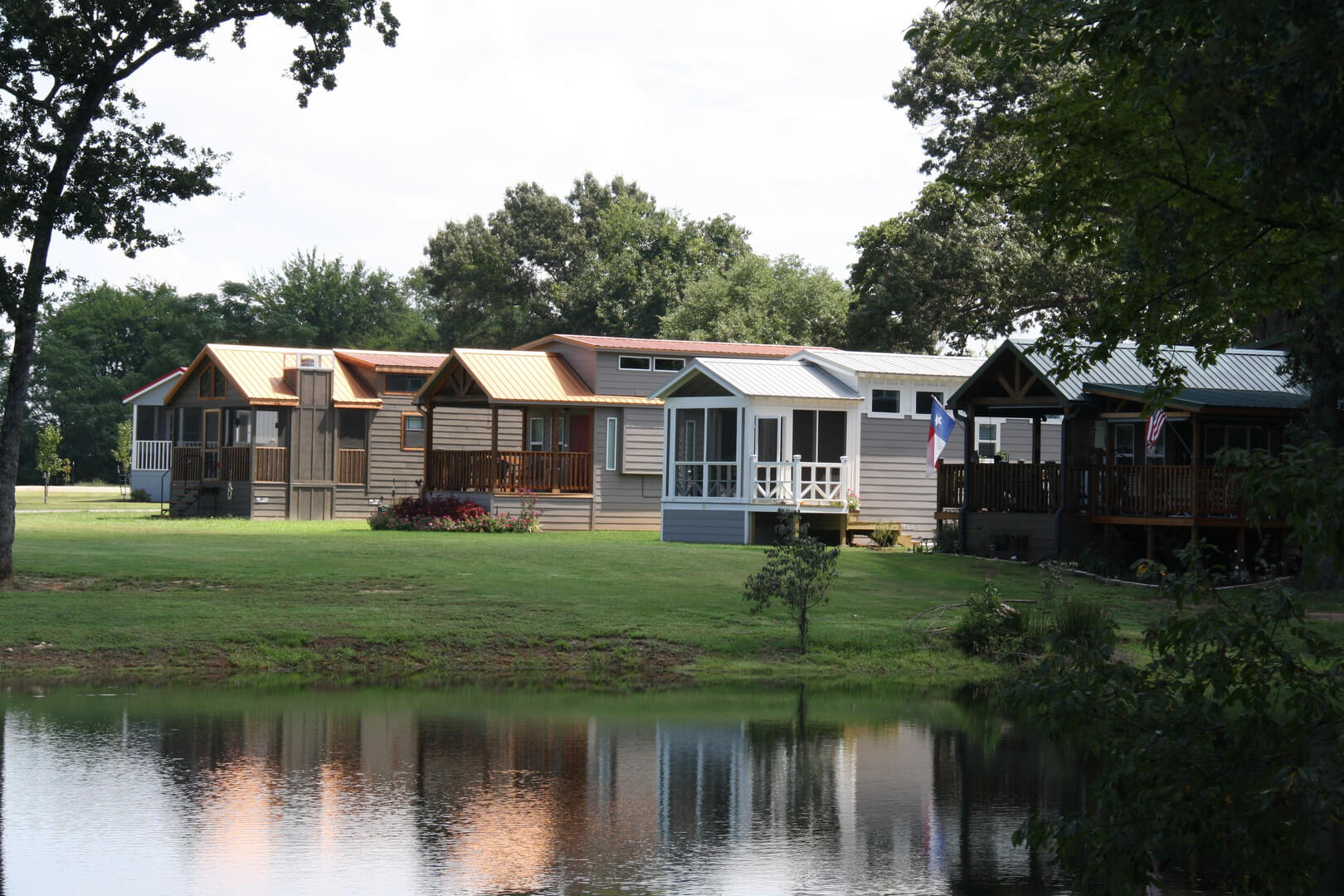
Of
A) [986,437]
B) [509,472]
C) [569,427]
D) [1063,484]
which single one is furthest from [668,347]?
[1063,484]

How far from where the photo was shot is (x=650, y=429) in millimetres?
42594

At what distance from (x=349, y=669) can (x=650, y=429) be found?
24.3 m

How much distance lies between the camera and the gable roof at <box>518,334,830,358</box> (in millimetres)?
42375

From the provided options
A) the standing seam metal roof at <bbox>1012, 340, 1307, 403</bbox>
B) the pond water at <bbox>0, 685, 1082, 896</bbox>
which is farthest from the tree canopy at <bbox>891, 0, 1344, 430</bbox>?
the standing seam metal roof at <bbox>1012, 340, 1307, 403</bbox>

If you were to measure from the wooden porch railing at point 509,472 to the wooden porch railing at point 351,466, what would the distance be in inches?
197

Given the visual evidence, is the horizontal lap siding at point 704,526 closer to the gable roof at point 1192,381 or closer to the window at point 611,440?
the gable roof at point 1192,381

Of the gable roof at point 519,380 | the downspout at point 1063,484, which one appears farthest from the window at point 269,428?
the downspout at point 1063,484

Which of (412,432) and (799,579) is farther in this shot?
(412,432)

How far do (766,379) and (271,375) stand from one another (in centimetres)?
1652

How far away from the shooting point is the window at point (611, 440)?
42156 millimetres

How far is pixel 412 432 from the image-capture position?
46781 mm

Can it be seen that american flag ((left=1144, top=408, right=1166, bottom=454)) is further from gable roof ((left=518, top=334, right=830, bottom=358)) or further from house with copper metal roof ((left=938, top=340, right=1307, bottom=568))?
gable roof ((left=518, top=334, right=830, bottom=358))

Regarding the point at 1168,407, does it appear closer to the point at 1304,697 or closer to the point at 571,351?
the point at 571,351

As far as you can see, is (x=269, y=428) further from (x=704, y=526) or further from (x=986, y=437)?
(x=986, y=437)
